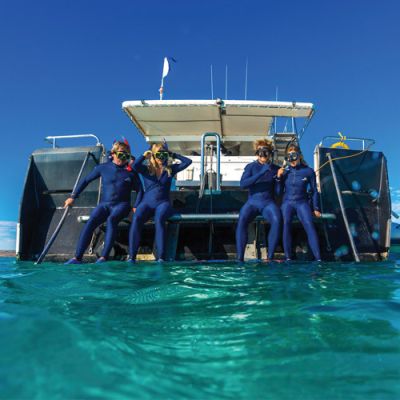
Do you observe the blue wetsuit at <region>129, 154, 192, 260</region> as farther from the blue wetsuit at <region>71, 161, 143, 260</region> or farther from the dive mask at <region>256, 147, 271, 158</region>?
the dive mask at <region>256, 147, 271, 158</region>

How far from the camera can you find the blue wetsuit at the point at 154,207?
4.90m

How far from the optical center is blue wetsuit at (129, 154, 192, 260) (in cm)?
490

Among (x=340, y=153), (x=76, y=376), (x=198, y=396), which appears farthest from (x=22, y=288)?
(x=340, y=153)

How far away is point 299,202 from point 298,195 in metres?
0.11

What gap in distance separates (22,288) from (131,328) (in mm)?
1516

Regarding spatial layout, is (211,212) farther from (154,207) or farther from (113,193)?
(113,193)

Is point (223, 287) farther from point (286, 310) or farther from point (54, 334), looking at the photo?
point (54, 334)

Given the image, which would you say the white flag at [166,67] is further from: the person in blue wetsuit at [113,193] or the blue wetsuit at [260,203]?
the blue wetsuit at [260,203]

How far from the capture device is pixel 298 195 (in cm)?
516

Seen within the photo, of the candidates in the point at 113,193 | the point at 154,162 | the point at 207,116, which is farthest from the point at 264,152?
the point at 207,116

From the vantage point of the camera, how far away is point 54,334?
1.49 metres

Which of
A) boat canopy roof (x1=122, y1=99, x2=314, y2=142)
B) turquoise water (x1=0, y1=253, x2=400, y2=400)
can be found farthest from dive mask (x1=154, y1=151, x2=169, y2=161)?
turquoise water (x1=0, y1=253, x2=400, y2=400)

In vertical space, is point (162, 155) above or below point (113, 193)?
above

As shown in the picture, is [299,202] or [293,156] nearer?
[299,202]
